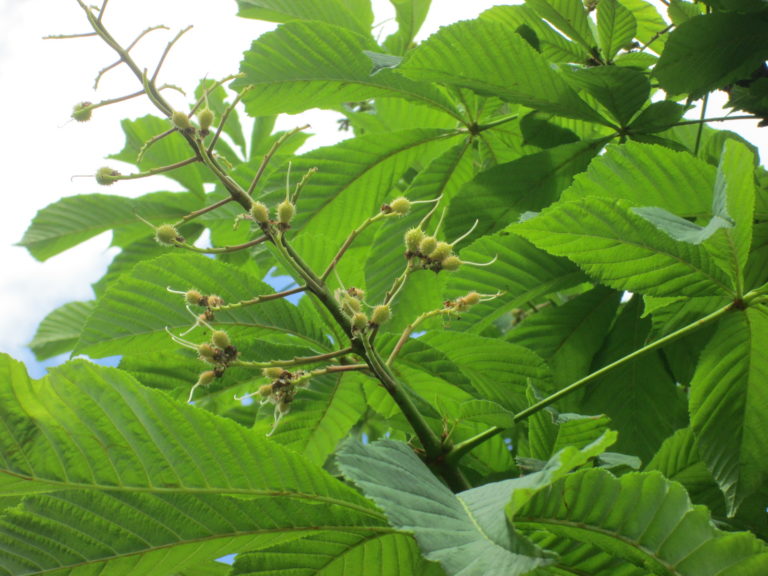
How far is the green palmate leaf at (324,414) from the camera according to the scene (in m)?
1.17

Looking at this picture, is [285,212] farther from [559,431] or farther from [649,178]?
[649,178]

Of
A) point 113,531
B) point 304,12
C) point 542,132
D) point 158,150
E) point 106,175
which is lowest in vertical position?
point 113,531

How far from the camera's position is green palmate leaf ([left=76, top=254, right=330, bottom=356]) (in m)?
1.08

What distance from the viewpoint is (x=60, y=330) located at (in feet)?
8.13

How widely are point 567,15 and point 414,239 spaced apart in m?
0.83

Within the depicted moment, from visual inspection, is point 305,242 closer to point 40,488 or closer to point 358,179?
point 358,179

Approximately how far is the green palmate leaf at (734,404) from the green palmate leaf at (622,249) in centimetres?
7

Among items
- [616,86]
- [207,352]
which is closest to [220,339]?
[207,352]

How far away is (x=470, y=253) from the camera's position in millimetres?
1256

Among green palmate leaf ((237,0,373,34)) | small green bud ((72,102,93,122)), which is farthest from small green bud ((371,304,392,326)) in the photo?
green palmate leaf ((237,0,373,34))

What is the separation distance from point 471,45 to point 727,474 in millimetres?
773

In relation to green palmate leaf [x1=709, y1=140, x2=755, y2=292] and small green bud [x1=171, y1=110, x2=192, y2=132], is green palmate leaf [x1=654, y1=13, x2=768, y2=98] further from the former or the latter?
small green bud [x1=171, y1=110, x2=192, y2=132]

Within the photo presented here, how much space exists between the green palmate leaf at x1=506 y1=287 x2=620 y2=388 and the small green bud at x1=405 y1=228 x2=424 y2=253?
50 centimetres

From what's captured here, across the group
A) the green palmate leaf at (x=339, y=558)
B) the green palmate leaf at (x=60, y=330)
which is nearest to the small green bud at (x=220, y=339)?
the green palmate leaf at (x=339, y=558)
